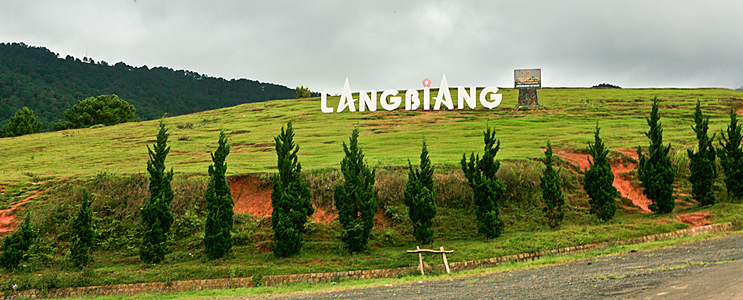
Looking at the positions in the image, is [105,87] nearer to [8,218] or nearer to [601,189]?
[8,218]

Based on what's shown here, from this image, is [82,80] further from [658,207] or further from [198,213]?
[658,207]

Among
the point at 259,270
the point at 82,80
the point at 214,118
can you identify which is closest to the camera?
the point at 259,270

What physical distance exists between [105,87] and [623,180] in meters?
141

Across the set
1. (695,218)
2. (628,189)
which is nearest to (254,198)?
(628,189)

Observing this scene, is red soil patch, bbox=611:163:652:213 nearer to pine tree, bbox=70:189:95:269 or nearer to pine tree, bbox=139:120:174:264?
pine tree, bbox=139:120:174:264

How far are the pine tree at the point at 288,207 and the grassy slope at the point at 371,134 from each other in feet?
20.4

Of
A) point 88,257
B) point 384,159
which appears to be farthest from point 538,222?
point 88,257

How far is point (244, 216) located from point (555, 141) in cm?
2247

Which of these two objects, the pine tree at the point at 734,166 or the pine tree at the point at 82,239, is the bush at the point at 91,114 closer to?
the pine tree at the point at 82,239

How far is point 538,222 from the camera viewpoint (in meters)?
25.1

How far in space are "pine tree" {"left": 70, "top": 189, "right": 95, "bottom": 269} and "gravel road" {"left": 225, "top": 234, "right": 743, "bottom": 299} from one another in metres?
10.3

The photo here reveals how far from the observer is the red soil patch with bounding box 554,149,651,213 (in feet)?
91.8

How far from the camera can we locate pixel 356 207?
76.3 ft

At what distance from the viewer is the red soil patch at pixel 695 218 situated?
23281 mm
